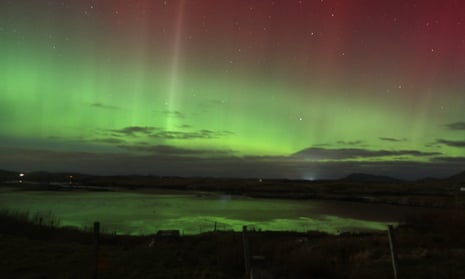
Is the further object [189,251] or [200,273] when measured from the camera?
[189,251]

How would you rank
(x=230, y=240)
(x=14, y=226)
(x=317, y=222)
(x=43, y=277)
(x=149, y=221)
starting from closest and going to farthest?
(x=43, y=277) → (x=230, y=240) → (x=14, y=226) → (x=149, y=221) → (x=317, y=222)

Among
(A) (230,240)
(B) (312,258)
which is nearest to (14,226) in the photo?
(A) (230,240)

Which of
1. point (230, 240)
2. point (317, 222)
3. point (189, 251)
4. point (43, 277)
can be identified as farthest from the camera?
point (317, 222)

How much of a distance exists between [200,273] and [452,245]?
14891mm

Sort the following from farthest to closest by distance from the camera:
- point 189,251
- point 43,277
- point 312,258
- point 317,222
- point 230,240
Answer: point 317,222, point 230,240, point 189,251, point 312,258, point 43,277

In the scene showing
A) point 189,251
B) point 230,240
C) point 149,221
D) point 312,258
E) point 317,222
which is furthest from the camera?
point 317,222

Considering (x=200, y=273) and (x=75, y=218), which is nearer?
(x=200, y=273)

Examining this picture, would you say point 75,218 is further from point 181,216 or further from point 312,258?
point 312,258

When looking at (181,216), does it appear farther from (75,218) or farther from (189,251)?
(189,251)

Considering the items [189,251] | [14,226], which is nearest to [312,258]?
[189,251]

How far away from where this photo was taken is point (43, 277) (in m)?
12.1

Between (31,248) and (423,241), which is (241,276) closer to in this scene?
(31,248)

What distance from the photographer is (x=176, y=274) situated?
484 inches

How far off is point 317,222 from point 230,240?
21695mm
